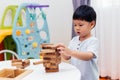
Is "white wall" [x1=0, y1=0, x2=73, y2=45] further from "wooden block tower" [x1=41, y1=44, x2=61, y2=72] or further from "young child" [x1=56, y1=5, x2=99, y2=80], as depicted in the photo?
"wooden block tower" [x1=41, y1=44, x2=61, y2=72]

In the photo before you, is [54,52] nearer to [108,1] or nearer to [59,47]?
[59,47]

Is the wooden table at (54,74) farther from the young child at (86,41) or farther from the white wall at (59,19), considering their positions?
the white wall at (59,19)

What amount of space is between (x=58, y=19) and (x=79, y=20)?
1.49m

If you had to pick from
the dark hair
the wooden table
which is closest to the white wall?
the dark hair

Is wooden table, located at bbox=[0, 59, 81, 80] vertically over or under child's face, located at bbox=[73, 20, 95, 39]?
under

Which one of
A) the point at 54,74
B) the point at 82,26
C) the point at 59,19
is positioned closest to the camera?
the point at 54,74

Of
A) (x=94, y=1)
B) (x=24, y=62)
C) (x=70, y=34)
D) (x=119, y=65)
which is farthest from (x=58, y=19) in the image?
(x=24, y=62)

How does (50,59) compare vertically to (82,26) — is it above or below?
below

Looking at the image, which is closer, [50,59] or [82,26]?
[50,59]

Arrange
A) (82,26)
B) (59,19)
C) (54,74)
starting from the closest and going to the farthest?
1. (54,74)
2. (82,26)
3. (59,19)

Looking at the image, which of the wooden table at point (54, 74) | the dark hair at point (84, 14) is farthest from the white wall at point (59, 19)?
the wooden table at point (54, 74)

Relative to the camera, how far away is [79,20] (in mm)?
1227

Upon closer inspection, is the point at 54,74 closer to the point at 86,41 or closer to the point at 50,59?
the point at 50,59

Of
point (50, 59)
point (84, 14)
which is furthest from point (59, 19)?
point (50, 59)
